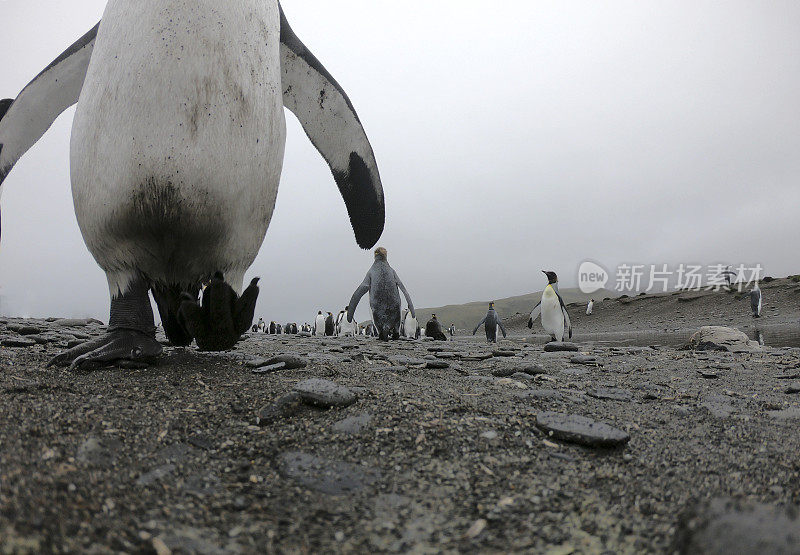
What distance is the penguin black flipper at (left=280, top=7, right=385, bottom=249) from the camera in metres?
3.11

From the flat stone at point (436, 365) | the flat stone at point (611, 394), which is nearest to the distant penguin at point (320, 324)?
the flat stone at point (436, 365)

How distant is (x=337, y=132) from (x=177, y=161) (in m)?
1.78

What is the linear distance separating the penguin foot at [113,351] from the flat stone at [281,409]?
45.0 inches

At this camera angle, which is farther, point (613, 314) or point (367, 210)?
point (613, 314)

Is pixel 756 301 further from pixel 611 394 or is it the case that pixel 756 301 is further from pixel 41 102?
pixel 41 102

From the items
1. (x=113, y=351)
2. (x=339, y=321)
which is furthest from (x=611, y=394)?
→ (x=339, y=321)

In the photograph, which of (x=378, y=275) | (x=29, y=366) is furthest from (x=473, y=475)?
(x=378, y=275)

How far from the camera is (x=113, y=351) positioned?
222 cm

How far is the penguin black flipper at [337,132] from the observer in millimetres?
3109

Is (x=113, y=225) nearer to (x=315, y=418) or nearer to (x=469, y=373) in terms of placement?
(x=315, y=418)

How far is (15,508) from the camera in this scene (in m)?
0.76

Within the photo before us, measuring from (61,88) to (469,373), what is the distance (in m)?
3.18

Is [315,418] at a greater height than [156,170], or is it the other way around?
[156,170]

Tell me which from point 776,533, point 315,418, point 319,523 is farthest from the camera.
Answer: point 315,418
